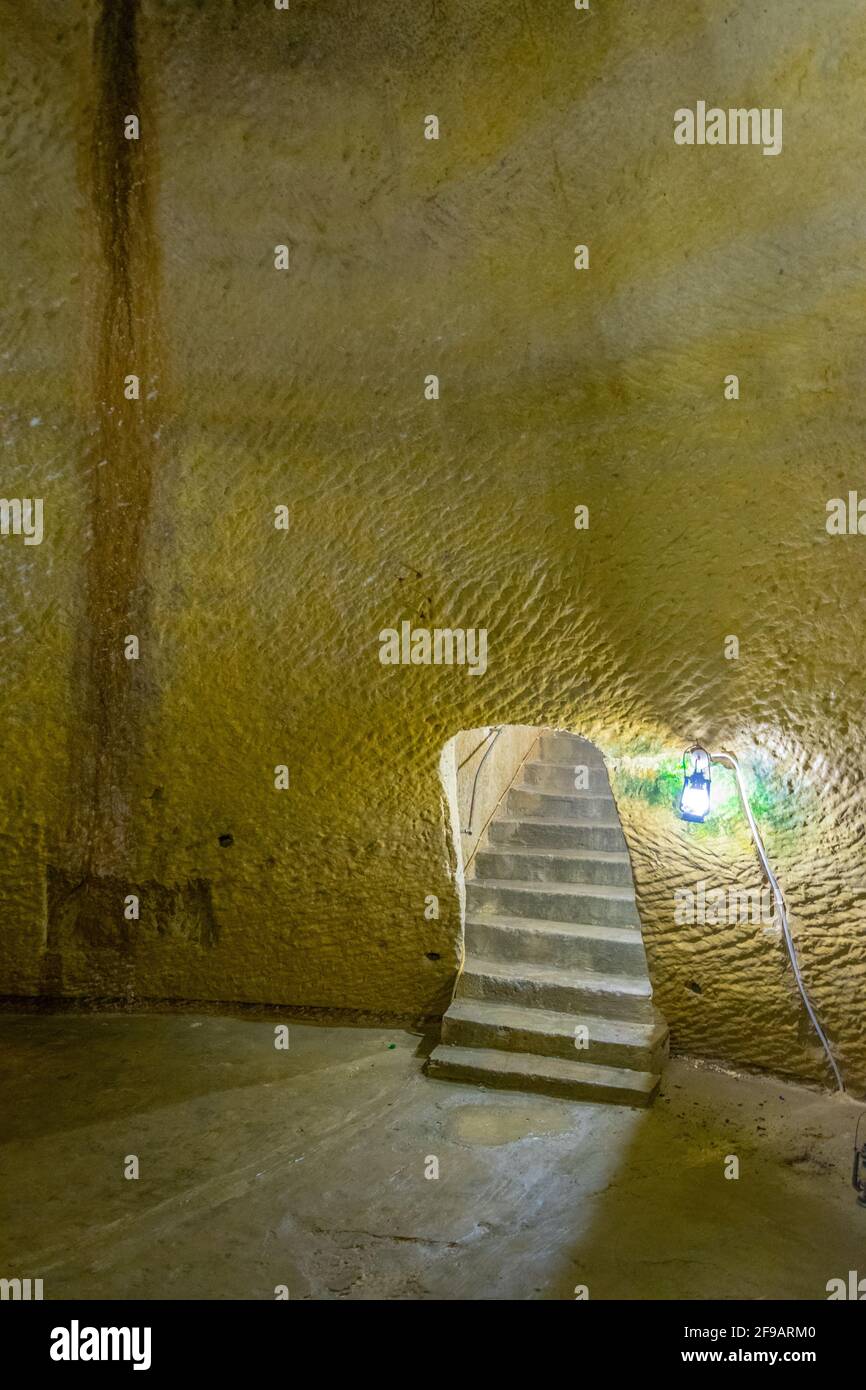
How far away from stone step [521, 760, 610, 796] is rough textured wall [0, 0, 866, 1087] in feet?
7.29

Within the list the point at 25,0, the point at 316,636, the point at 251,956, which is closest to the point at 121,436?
the point at 316,636

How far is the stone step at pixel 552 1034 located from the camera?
495 cm

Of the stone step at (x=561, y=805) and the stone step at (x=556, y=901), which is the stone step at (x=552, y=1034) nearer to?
the stone step at (x=556, y=901)

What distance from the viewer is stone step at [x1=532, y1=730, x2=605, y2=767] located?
7895 mm

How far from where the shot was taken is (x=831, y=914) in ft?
14.9

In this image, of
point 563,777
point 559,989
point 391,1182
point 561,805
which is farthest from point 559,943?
point 563,777

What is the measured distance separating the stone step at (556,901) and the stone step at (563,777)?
128 centimetres

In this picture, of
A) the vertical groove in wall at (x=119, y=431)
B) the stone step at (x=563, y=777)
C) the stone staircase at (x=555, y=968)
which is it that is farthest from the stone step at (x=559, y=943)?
the vertical groove in wall at (x=119, y=431)

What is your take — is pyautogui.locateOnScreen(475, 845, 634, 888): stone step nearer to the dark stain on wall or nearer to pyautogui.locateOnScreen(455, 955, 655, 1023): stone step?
pyautogui.locateOnScreen(455, 955, 655, 1023): stone step

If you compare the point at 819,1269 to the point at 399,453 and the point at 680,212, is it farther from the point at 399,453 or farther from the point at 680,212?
the point at 680,212

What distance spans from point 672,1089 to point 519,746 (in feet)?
11.5

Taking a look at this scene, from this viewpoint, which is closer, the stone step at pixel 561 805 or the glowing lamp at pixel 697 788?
the glowing lamp at pixel 697 788

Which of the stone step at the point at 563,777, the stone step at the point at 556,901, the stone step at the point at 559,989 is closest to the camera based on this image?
the stone step at the point at 559,989

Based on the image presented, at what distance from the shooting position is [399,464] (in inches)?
204
